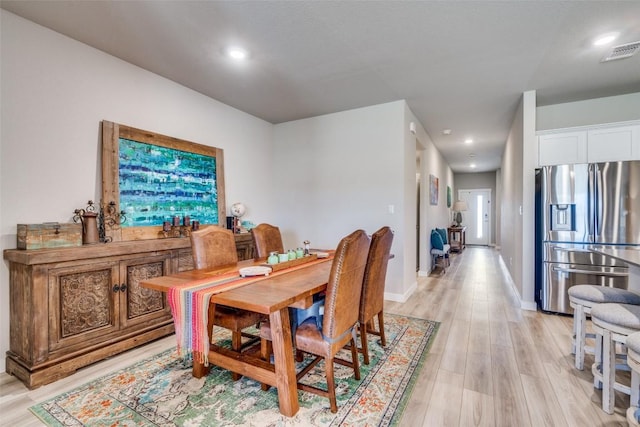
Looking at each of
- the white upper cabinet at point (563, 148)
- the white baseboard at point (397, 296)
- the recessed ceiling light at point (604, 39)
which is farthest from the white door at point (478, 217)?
the recessed ceiling light at point (604, 39)

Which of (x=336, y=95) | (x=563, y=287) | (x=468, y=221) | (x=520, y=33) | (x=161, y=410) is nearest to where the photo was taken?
(x=161, y=410)

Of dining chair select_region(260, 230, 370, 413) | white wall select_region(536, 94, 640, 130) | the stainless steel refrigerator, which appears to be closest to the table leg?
dining chair select_region(260, 230, 370, 413)

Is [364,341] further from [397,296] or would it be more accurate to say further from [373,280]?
[397,296]

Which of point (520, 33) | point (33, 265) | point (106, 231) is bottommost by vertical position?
point (33, 265)

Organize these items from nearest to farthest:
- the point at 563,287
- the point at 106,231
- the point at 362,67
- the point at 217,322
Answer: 1. the point at 217,322
2. the point at 106,231
3. the point at 362,67
4. the point at 563,287

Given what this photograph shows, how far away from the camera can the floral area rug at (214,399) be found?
1637 millimetres

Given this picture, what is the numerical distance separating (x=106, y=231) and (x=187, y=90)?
183cm

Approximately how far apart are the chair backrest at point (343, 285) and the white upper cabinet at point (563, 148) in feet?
10.1

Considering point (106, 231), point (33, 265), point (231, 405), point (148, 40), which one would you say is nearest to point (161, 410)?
point (231, 405)

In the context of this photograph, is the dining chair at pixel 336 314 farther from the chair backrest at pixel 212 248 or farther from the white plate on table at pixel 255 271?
the chair backrest at pixel 212 248

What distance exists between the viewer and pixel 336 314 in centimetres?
167

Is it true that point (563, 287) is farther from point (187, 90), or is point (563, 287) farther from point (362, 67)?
point (187, 90)

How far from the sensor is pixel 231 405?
177 cm

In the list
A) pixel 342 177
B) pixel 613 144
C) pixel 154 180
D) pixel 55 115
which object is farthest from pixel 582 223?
pixel 55 115
